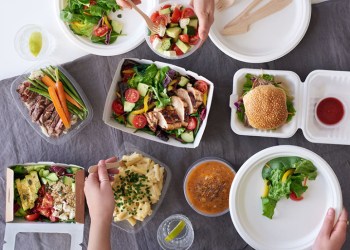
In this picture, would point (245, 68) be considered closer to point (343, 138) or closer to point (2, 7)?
point (343, 138)

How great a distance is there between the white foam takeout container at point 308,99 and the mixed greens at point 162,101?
17 cm

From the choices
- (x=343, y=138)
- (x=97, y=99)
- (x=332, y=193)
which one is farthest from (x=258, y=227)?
(x=97, y=99)

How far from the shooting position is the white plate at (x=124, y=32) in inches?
81.0

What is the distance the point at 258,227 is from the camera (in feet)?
6.27

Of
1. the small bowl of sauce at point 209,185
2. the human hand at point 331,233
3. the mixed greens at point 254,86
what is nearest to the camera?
the human hand at point 331,233

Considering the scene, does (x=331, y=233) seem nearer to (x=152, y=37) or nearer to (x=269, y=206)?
(x=269, y=206)

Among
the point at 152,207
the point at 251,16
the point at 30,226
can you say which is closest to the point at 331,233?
the point at 152,207

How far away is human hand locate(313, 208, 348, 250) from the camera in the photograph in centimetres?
180

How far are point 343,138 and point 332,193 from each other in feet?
0.85

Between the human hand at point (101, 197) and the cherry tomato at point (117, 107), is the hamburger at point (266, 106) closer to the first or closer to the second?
the cherry tomato at point (117, 107)

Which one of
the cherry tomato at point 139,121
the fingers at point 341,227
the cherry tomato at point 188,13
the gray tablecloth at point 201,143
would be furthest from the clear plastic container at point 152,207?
the fingers at point 341,227

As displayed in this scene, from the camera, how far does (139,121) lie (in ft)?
6.57

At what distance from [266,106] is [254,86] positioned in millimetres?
139

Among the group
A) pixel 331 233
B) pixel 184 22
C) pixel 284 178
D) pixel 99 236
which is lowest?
pixel 331 233
